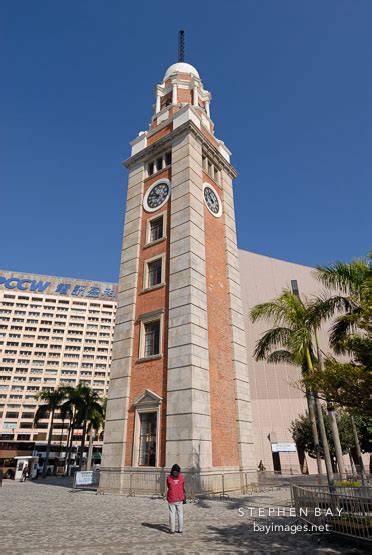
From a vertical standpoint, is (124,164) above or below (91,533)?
above

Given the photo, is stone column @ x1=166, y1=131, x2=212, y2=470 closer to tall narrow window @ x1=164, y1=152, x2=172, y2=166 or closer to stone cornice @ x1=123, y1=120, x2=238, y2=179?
stone cornice @ x1=123, y1=120, x2=238, y2=179

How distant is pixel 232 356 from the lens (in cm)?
2153

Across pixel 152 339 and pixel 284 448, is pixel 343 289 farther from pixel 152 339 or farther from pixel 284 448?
pixel 284 448

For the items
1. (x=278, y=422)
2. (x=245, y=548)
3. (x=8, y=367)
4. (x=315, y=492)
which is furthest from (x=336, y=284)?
(x=8, y=367)

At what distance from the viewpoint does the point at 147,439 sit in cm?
1822

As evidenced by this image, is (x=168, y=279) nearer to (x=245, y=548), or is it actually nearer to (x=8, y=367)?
(x=245, y=548)

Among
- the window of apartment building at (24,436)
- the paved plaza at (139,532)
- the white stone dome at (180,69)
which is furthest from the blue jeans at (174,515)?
the window of apartment building at (24,436)

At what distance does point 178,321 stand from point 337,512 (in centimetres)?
1178

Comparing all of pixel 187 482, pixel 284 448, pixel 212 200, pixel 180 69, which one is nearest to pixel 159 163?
pixel 212 200

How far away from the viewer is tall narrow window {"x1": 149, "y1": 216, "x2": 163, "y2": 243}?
24.0 m

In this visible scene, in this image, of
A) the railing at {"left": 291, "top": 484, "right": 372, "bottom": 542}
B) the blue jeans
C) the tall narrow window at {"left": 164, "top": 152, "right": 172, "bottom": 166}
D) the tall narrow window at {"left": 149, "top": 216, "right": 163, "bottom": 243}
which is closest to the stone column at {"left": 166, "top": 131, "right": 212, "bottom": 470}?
the tall narrow window at {"left": 164, "top": 152, "right": 172, "bottom": 166}

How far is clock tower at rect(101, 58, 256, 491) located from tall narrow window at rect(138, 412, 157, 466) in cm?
5

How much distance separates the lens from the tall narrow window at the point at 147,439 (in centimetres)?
1775

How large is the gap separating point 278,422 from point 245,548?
47.0 meters
